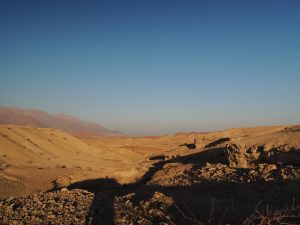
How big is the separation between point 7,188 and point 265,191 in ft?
25.1

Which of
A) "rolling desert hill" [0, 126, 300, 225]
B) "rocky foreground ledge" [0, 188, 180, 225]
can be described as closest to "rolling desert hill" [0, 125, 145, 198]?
"rolling desert hill" [0, 126, 300, 225]

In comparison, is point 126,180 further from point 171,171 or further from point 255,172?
point 255,172

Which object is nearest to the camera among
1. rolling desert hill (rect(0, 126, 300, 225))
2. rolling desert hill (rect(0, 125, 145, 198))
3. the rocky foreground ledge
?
the rocky foreground ledge

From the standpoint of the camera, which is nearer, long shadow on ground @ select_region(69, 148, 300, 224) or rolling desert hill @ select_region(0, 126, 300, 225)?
long shadow on ground @ select_region(69, 148, 300, 224)

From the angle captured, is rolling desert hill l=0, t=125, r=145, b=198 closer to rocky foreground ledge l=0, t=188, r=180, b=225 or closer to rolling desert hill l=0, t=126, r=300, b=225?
Result: rolling desert hill l=0, t=126, r=300, b=225

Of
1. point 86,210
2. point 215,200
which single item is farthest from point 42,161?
point 215,200

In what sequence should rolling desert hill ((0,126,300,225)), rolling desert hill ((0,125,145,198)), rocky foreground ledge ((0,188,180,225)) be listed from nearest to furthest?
Result: rocky foreground ledge ((0,188,180,225))
rolling desert hill ((0,126,300,225))
rolling desert hill ((0,125,145,198))

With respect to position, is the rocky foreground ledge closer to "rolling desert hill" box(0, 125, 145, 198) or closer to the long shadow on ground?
the long shadow on ground

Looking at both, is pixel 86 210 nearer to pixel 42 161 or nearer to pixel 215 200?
pixel 215 200

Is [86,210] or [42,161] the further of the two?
[42,161]

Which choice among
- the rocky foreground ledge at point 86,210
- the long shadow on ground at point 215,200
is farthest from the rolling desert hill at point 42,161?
the long shadow on ground at point 215,200

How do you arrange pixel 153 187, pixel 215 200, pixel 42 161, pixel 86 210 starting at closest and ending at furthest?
pixel 86 210, pixel 215 200, pixel 153 187, pixel 42 161

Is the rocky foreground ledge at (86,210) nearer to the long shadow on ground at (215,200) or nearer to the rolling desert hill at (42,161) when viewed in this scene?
the long shadow on ground at (215,200)

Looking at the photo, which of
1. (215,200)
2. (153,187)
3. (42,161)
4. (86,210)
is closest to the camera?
(86,210)
